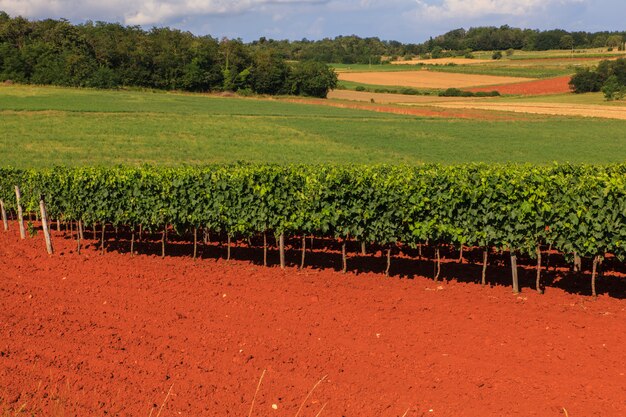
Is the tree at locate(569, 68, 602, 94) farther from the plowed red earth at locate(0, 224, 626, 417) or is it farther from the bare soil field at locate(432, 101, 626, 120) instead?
the plowed red earth at locate(0, 224, 626, 417)

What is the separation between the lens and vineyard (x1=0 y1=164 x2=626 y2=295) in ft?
46.1

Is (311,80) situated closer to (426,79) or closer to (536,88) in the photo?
(426,79)

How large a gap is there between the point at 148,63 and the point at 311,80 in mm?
27445

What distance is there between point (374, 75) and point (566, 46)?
261ft

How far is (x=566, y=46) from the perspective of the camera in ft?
Result: 615

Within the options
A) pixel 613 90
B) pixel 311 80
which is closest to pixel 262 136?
pixel 311 80

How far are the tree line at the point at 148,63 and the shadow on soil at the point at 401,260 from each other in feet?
279

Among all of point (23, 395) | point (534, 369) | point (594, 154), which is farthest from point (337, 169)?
point (594, 154)

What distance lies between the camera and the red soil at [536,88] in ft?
360

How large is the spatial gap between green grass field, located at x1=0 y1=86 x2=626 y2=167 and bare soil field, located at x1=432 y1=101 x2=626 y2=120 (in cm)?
820

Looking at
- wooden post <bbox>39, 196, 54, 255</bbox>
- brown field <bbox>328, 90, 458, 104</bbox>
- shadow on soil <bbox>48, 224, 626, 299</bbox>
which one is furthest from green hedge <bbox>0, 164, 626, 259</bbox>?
brown field <bbox>328, 90, 458, 104</bbox>

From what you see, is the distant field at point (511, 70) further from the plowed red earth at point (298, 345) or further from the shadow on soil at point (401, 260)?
the plowed red earth at point (298, 345)

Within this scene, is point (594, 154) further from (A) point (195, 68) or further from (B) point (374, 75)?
(B) point (374, 75)

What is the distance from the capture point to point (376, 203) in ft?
51.3
